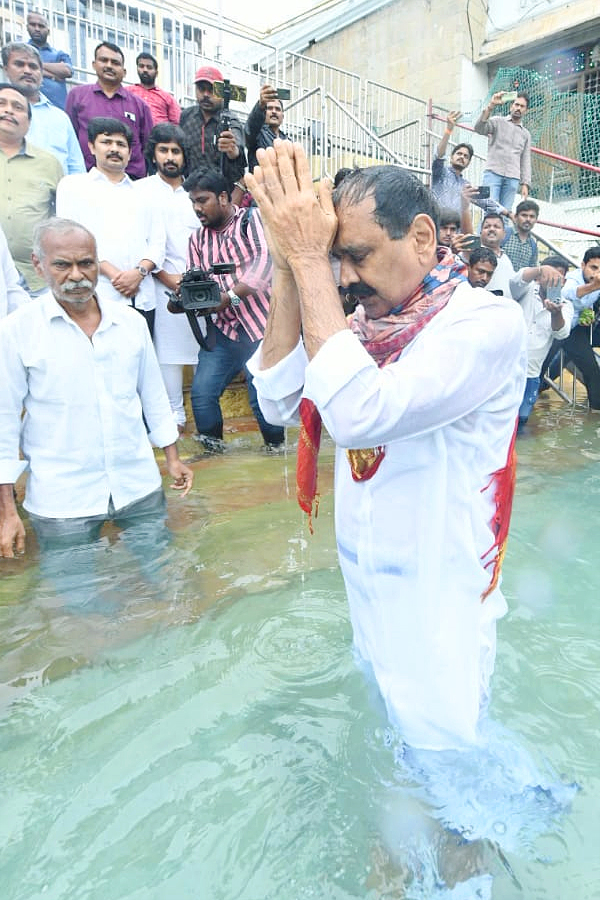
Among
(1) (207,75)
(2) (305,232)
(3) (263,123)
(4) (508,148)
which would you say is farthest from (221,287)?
(4) (508,148)

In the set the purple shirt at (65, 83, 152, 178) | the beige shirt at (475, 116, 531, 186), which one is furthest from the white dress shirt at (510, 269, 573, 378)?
the purple shirt at (65, 83, 152, 178)

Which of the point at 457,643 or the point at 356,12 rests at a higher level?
the point at 356,12

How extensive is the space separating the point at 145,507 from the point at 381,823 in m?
2.12

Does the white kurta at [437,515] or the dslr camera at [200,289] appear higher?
the dslr camera at [200,289]

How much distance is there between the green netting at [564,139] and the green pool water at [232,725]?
11.2 metres

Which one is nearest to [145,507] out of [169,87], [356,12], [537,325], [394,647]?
[394,647]

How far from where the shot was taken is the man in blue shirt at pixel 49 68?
6461 millimetres

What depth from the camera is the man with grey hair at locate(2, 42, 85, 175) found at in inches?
205

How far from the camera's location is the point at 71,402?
3.19 meters

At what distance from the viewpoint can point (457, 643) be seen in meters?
1.57

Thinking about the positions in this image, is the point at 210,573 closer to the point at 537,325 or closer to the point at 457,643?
the point at 457,643

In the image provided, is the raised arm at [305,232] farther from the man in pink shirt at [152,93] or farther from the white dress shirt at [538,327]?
the man in pink shirt at [152,93]

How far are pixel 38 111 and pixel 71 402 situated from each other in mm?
3402

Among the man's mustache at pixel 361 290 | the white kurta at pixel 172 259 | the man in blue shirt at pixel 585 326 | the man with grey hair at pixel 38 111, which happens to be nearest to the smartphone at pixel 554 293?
the man in blue shirt at pixel 585 326
